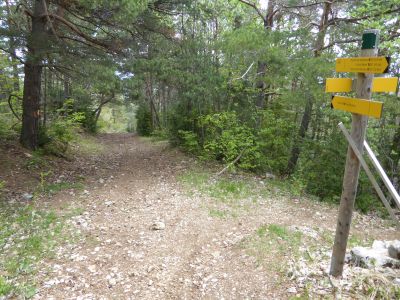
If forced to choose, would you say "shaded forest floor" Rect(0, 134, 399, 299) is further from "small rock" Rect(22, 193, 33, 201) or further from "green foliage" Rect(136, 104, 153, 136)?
"green foliage" Rect(136, 104, 153, 136)

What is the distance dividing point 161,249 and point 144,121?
59.0 ft

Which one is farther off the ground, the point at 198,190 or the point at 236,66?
the point at 236,66

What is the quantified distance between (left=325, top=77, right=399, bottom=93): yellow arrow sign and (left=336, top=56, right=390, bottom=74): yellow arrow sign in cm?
14

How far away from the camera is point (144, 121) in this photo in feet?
70.8

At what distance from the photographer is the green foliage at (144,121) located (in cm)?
2115

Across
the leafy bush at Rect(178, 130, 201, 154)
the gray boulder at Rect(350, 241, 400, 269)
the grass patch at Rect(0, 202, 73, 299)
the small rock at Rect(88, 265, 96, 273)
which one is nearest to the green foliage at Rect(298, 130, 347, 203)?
the leafy bush at Rect(178, 130, 201, 154)

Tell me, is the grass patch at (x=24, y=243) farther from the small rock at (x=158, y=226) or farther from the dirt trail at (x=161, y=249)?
the small rock at (x=158, y=226)

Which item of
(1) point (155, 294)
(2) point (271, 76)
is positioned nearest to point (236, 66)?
(2) point (271, 76)

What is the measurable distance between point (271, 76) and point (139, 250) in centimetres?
674

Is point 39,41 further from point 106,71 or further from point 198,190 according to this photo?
point 198,190

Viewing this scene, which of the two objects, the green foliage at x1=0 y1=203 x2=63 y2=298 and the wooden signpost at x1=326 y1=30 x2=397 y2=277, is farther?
the green foliage at x1=0 y1=203 x2=63 y2=298

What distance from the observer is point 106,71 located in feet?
24.3

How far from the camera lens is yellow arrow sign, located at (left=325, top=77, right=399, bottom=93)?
2822mm

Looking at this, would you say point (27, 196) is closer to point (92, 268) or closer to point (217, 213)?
point (92, 268)
